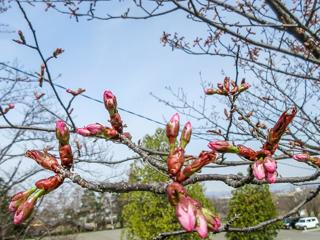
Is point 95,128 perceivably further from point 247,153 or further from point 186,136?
point 247,153

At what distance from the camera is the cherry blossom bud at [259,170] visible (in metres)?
1.03

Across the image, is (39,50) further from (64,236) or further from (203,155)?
(64,236)

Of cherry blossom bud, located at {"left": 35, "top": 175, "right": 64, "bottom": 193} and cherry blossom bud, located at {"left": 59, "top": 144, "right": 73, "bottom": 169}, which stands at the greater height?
cherry blossom bud, located at {"left": 59, "top": 144, "right": 73, "bottom": 169}

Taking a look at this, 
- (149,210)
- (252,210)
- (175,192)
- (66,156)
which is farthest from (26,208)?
(252,210)

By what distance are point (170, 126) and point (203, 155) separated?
0.15 meters

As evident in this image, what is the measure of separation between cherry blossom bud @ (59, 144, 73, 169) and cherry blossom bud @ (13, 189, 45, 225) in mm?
94

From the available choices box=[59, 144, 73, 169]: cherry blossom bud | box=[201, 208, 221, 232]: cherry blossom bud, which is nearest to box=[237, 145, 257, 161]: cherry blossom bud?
box=[201, 208, 221, 232]: cherry blossom bud

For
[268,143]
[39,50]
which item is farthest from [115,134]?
[39,50]

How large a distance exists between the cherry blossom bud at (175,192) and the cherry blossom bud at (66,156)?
326mm

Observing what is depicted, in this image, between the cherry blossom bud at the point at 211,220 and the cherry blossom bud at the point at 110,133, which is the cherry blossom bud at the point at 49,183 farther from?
the cherry blossom bud at the point at 211,220

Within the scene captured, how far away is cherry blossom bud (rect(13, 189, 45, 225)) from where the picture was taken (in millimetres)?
1040

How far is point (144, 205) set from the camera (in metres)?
12.3

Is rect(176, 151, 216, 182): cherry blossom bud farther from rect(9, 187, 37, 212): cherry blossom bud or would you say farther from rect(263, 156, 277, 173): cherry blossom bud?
rect(9, 187, 37, 212): cherry blossom bud

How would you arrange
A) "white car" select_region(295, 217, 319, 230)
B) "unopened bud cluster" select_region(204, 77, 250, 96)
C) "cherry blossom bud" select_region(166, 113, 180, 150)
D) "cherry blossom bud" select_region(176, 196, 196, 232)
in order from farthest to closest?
"white car" select_region(295, 217, 319, 230) → "unopened bud cluster" select_region(204, 77, 250, 96) → "cherry blossom bud" select_region(166, 113, 180, 150) → "cherry blossom bud" select_region(176, 196, 196, 232)
